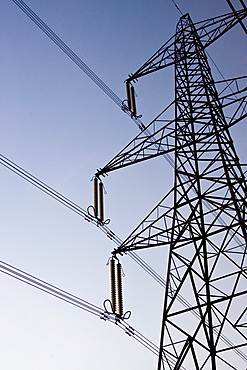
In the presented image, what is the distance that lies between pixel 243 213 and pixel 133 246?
363cm

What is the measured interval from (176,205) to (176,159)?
1.90 meters

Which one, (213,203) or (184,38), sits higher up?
(184,38)

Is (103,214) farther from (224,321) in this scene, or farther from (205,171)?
(224,321)

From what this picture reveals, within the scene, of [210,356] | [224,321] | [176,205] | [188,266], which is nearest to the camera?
[210,356]

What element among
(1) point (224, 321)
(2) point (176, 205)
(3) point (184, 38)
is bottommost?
(1) point (224, 321)

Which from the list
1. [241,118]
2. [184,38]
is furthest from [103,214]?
[184,38]

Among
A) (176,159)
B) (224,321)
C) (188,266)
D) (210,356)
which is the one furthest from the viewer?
(176,159)

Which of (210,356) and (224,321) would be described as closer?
(210,356)

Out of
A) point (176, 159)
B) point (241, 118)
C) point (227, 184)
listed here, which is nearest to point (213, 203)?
point (227, 184)

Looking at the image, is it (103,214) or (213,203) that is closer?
(213,203)

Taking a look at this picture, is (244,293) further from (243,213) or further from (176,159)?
(176,159)

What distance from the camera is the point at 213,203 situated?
486 inches

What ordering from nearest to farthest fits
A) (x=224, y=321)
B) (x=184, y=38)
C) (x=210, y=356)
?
(x=210, y=356) < (x=224, y=321) < (x=184, y=38)

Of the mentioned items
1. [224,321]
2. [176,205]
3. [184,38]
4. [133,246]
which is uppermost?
[184,38]
